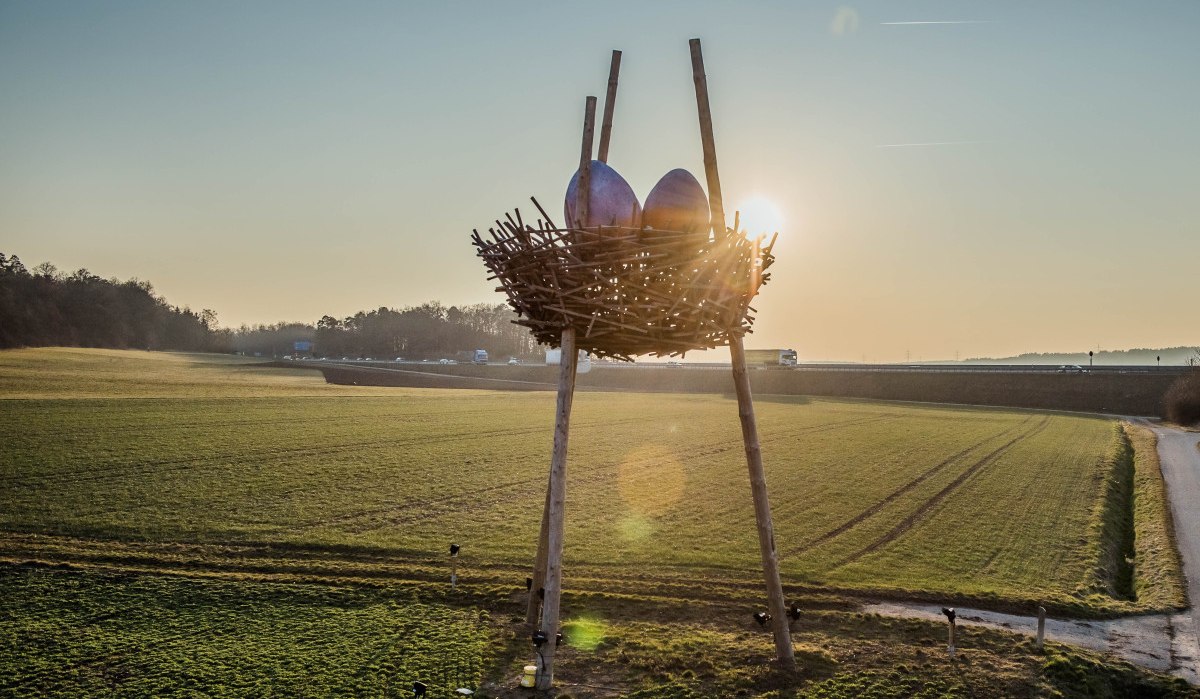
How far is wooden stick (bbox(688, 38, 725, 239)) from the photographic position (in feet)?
25.3

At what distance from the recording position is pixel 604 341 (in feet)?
26.7

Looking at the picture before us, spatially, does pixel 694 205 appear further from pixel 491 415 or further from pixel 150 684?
pixel 491 415

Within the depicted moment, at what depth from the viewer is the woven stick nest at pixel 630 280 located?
23.5ft

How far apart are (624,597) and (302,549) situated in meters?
6.53

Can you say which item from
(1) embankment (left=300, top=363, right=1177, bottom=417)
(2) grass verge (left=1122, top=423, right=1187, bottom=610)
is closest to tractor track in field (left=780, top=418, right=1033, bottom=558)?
(2) grass verge (left=1122, top=423, right=1187, bottom=610)

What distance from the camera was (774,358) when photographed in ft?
326

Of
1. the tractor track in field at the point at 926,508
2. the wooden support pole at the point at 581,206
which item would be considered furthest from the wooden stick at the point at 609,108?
the tractor track in field at the point at 926,508

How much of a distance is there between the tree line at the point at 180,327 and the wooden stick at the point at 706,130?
63.1 meters

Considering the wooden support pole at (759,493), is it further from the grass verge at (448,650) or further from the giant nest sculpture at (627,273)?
the grass verge at (448,650)

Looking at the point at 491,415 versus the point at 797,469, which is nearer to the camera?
the point at 797,469

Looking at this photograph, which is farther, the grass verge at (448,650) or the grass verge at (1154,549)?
the grass verge at (1154,549)

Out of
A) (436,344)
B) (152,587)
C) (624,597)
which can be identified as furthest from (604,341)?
(436,344)

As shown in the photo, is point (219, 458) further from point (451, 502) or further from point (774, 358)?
point (774, 358)

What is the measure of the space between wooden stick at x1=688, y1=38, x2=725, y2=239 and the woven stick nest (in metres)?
0.40
